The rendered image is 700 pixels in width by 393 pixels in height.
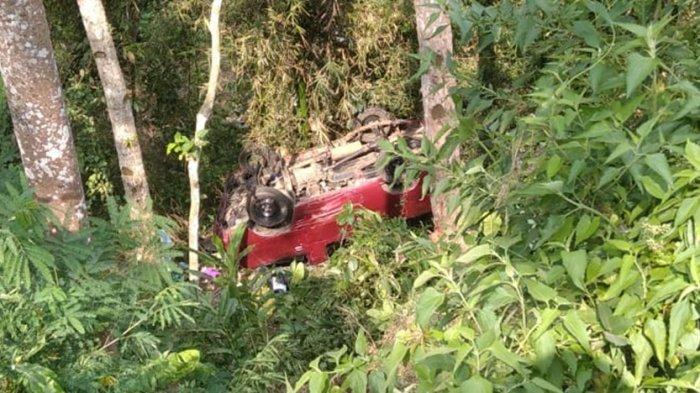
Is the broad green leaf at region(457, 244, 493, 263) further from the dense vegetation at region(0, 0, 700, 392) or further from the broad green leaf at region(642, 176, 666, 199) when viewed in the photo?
the broad green leaf at region(642, 176, 666, 199)

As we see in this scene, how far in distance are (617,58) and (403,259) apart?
3173 millimetres

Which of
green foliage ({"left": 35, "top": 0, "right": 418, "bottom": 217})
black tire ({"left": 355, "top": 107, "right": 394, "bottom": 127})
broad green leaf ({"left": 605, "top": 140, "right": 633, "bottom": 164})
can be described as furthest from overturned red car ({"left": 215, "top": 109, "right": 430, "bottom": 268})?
broad green leaf ({"left": 605, "top": 140, "right": 633, "bottom": 164})

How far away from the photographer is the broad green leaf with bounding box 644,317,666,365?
3.73ft

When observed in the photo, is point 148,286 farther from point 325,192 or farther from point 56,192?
point 325,192

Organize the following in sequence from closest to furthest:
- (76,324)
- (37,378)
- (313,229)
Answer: (37,378) → (76,324) → (313,229)

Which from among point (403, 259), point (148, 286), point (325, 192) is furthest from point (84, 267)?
point (325, 192)

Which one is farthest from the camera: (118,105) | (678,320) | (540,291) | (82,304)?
(118,105)

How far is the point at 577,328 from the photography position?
114cm

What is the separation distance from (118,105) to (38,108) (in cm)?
135

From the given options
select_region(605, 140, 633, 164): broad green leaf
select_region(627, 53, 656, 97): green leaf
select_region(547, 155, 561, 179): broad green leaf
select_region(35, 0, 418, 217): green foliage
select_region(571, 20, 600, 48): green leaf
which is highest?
select_region(571, 20, 600, 48): green leaf

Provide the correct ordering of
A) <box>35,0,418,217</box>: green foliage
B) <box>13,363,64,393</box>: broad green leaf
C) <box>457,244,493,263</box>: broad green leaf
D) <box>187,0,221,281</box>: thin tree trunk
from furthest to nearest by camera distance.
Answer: <box>35,0,418,217</box>: green foliage, <box>187,0,221,281</box>: thin tree trunk, <box>13,363,64,393</box>: broad green leaf, <box>457,244,493,263</box>: broad green leaf

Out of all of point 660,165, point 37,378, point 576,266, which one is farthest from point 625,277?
point 37,378

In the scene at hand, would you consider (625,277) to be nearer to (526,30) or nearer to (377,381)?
(377,381)

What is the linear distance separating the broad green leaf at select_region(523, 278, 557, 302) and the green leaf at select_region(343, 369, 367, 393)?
0.96 feet
